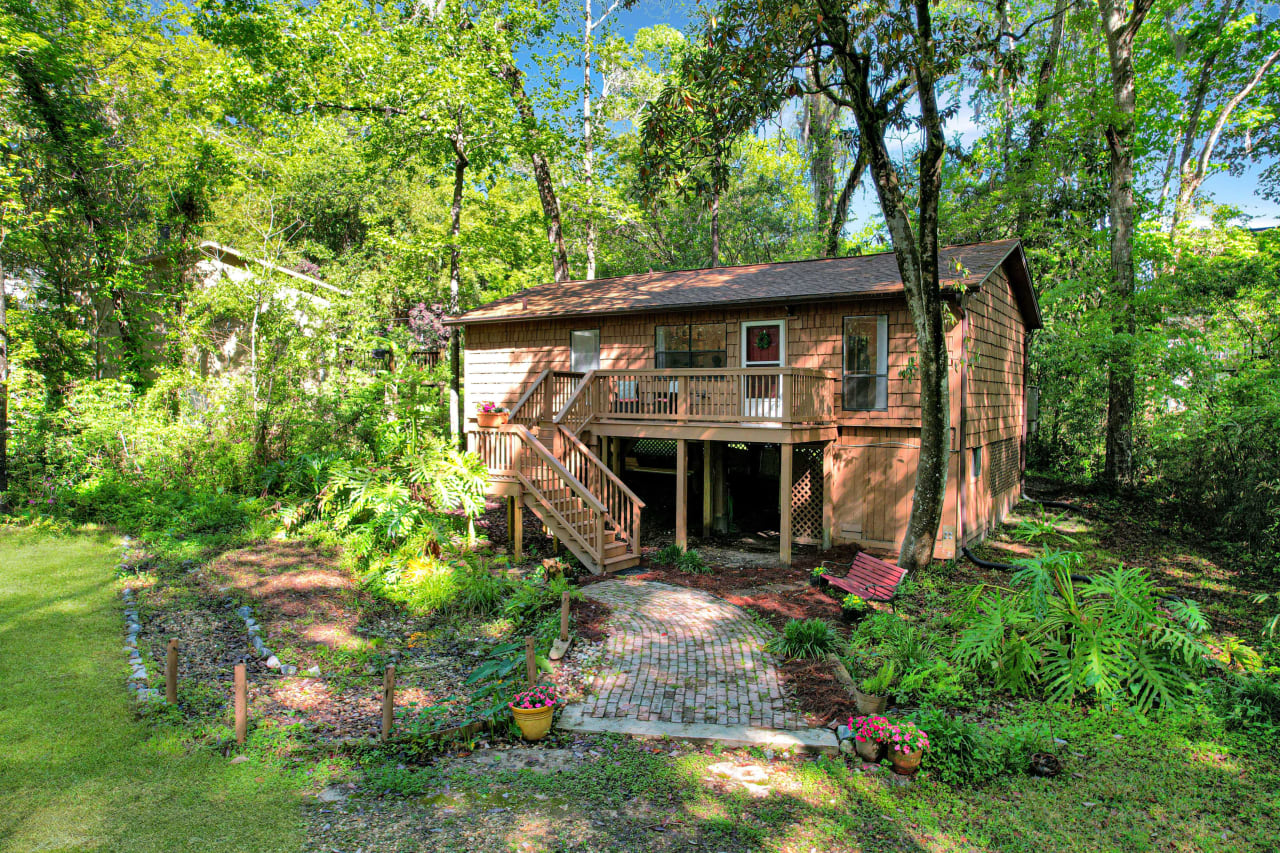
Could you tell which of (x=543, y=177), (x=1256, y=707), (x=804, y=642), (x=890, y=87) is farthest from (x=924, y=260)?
(x=543, y=177)

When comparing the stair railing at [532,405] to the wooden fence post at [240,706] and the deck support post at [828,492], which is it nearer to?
the deck support post at [828,492]

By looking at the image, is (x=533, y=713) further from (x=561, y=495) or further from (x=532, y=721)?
(x=561, y=495)

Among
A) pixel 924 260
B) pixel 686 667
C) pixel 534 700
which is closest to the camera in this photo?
pixel 534 700

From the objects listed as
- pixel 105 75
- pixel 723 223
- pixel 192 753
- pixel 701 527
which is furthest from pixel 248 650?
pixel 723 223

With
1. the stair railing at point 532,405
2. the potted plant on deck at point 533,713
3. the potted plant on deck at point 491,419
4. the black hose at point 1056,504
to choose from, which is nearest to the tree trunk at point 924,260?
the stair railing at point 532,405

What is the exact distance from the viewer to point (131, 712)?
17.5ft

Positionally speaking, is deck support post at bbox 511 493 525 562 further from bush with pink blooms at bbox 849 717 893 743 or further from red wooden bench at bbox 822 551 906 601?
bush with pink blooms at bbox 849 717 893 743

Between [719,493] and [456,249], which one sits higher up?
[456,249]

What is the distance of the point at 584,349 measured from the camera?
48.8 ft

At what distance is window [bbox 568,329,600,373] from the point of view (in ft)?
48.2

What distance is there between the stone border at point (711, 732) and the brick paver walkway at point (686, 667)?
4.5 inches

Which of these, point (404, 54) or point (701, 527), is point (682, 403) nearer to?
point (701, 527)

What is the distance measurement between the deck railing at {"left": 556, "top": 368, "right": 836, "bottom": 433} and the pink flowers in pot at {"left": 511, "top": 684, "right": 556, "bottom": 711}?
6.57 m

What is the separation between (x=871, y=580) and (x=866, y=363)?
457cm
